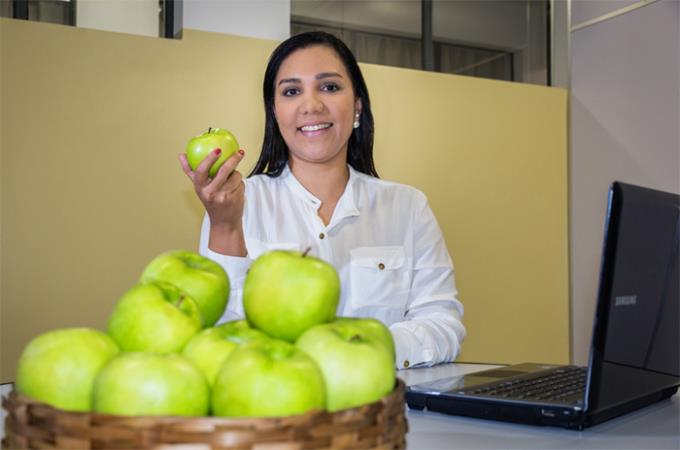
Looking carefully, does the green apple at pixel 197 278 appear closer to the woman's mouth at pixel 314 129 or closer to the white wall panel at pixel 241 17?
the woman's mouth at pixel 314 129

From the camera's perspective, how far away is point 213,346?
68 cm

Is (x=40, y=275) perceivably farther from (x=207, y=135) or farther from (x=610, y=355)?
(x=610, y=355)

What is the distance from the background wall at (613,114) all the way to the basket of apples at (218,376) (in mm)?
3468

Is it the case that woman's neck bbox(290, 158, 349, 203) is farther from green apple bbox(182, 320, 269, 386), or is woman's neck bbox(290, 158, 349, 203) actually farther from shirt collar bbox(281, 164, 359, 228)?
green apple bbox(182, 320, 269, 386)

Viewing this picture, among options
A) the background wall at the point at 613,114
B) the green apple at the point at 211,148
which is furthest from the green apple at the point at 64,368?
the background wall at the point at 613,114

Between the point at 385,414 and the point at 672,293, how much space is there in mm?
747

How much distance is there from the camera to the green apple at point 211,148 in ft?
6.44

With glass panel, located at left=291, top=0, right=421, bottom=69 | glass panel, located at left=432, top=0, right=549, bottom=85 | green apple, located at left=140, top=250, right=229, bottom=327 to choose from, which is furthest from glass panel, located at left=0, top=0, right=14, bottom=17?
green apple, located at left=140, top=250, right=229, bottom=327

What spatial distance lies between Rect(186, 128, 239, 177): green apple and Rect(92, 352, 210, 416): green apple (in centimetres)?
136

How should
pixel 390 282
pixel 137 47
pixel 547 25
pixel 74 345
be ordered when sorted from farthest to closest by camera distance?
pixel 547 25
pixel 137 47
pixel 390 282
pixel 74 345

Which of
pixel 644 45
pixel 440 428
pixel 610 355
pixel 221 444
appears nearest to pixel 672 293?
pixel 610 355

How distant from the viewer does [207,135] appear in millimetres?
2006

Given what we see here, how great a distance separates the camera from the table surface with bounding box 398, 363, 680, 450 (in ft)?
3.30

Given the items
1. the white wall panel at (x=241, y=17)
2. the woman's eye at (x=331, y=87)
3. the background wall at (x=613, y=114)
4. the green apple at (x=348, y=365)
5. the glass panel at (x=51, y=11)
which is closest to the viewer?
the green apple at (x=348, y=365)
